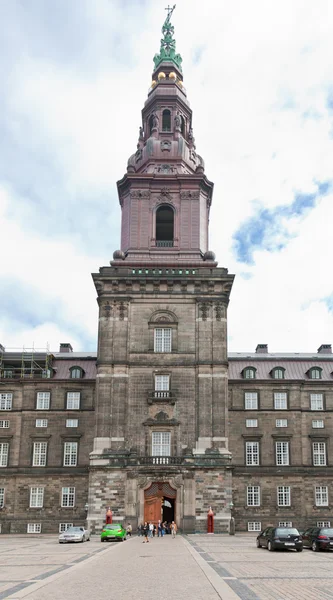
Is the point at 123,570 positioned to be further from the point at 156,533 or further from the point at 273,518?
the point at 273,518

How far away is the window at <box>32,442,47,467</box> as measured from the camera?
2429 inches

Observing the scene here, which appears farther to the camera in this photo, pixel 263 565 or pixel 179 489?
pixel 179 489

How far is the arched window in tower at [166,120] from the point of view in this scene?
6738cm

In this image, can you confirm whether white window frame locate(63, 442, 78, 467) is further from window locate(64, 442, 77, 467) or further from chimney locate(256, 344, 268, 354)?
chimney locate(256, 344, 268, 354)

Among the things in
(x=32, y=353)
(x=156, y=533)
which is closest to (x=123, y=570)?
(x=156, y=533)

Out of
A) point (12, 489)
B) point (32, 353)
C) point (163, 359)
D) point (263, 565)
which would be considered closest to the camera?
point (263, 565)

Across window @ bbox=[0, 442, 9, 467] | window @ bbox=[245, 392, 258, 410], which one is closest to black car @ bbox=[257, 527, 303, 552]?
window @ bbox=[245, 392, 258, 410]

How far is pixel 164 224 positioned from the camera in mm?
63875

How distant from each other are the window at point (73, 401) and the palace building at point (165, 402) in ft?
0.33

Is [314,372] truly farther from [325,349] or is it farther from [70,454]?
[70,454]

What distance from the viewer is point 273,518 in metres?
59.8

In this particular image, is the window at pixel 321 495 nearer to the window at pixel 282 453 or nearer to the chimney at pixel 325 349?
the window at pixel 282 453

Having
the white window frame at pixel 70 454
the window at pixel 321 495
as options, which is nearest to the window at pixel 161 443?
the white window frame at pixel 70 454

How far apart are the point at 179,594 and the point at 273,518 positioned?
147 feet
